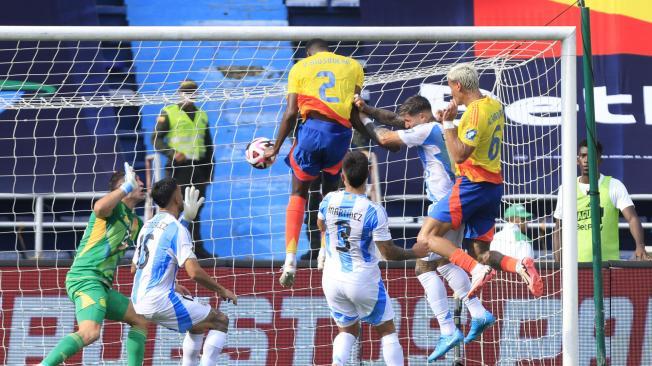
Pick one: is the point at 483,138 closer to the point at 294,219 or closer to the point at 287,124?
the point at 287,124

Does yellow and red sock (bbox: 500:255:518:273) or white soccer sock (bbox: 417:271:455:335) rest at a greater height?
yellow and red sock (bbox: 500:255:518:273)

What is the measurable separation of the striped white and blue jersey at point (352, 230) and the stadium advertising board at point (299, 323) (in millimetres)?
2122

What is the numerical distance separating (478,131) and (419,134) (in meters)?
0.64

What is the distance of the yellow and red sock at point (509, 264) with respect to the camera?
10586mm

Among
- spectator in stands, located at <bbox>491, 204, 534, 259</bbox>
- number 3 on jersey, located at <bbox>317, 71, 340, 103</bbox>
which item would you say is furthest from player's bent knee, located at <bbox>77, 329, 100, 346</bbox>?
spectator in stands, located at <bbox>491, 204, 534, 259</bbox>

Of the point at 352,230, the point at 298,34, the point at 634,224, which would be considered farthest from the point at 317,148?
the point at 634,224

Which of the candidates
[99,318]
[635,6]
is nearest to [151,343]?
[99,318]

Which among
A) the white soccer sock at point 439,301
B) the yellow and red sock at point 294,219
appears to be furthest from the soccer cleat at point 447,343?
the yellow and red sock at point 294,219

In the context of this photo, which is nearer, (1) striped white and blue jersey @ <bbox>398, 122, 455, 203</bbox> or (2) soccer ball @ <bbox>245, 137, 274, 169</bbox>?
(1) striped white and blue jersey @ <bbox>398, 122, 455, 203</bbox>

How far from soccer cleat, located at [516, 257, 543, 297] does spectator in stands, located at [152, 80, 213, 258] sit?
161 inches

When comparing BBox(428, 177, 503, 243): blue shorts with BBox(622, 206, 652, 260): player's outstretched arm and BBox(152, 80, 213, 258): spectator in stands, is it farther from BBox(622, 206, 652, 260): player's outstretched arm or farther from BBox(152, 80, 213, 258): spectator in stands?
BBox(152, 80, 213, 258): spectator in stands

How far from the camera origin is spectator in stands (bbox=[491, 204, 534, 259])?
1267cm

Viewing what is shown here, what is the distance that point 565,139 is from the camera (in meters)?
11.0

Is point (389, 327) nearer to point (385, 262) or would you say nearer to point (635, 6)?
point (385, 262)
